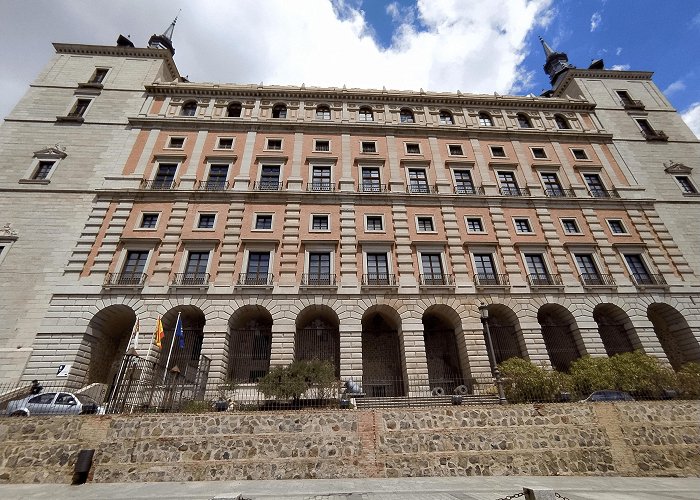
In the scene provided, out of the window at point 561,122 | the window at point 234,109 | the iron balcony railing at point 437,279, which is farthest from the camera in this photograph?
the window at point 561,122

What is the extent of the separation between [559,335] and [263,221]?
2040 cm

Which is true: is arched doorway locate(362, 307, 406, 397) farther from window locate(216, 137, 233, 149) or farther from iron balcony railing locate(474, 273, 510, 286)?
window locate(216, 137, 233, 149)

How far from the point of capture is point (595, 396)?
1398 centimetres

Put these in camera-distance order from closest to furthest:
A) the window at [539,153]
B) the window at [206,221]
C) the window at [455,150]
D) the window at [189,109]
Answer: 1. the window at [206,221]
2. the window at [455,150]
3. the window at [539,153]
4. the window at [189,109]

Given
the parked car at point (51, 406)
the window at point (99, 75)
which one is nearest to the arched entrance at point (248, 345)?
the parked car at point (51, 406)

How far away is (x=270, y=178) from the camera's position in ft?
79.2

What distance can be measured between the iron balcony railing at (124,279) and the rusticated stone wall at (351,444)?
9838 mm

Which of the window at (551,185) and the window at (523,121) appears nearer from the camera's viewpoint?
the window at (551,185)

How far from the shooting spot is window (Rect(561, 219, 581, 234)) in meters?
23.1

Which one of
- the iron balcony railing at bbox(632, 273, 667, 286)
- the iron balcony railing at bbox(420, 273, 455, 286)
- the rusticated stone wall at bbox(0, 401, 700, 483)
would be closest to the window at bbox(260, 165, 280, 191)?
the iron balcony railing at bbox(420, 273, 455, 286)

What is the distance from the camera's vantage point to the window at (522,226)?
22.9 metres

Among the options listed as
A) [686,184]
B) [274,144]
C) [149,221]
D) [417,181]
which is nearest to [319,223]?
[417,181]

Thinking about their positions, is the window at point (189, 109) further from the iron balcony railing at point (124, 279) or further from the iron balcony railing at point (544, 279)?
the iron balcony railing at point (544, 279)

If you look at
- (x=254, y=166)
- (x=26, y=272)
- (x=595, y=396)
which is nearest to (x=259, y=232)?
(x=254, y=166)
